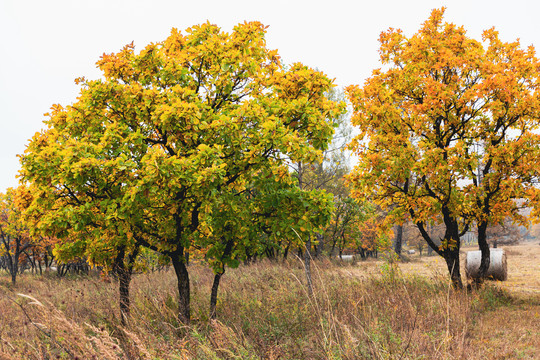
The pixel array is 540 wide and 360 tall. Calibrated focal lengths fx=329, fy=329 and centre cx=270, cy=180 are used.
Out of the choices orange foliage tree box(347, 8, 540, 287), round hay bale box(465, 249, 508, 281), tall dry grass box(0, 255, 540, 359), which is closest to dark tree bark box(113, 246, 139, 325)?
tall dry grass box(0, 255, 540, 359)

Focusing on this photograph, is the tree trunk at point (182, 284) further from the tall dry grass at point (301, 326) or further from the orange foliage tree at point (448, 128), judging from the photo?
the orange foliage tree at point (448, 128)

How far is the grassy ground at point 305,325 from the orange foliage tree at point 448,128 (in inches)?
85.8

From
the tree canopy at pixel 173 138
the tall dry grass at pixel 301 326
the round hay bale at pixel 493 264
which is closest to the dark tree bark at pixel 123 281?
the tall dry grass at pixel 301 326

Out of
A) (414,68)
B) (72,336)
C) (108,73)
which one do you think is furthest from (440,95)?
(72,336)

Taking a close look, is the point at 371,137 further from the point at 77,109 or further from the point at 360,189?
the point at 77,109

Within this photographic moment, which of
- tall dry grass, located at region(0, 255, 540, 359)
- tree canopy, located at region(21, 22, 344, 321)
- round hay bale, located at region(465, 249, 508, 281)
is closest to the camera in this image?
tall dry grass, located at region(0, 255, 540, 359)

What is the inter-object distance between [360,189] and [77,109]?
22.9 feet

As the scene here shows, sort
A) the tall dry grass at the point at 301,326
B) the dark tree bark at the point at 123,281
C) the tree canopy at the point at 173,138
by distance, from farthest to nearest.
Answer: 1. the dark tree bark at the point at 123,281
2. the tree canopy at the point at 173,138
3. the tall dry grass at the point at 301,326

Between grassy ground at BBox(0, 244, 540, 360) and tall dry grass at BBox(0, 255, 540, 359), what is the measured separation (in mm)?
26

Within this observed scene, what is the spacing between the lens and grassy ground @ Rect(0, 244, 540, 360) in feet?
10.9

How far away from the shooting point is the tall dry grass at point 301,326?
331 centimetres

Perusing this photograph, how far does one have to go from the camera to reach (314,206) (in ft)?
19.7

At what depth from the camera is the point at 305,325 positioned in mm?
6168

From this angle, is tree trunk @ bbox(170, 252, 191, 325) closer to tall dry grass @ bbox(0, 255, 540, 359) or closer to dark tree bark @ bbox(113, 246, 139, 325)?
tall dry grass @ bbox(0, 255, 540, 359)
